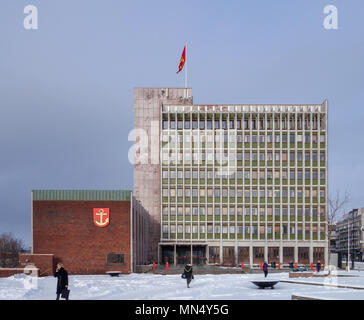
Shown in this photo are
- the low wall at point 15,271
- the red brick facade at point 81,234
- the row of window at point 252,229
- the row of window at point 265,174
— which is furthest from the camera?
the row of window at point 252,229

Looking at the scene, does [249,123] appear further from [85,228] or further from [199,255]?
[85,228]

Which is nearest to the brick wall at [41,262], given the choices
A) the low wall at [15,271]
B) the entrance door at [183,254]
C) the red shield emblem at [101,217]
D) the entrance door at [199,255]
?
the low wall at [15,271]

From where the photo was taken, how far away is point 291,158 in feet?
295

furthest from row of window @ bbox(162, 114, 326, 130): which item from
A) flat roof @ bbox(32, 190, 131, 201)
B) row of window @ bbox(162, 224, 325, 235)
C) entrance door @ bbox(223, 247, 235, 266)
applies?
flat roof @ bbox(32, 190, 131, 201)

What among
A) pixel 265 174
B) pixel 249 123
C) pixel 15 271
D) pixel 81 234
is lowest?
pixel 15 271

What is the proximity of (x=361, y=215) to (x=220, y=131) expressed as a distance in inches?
3857

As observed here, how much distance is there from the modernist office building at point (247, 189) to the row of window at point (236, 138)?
0.19 m

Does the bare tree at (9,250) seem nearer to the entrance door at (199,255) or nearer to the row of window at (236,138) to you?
the entrance door at (199,255)

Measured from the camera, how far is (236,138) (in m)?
90.2

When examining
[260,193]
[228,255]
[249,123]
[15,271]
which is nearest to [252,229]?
[228,255]

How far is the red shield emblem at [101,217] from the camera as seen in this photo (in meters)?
50.2

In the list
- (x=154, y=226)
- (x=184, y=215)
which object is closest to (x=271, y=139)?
(x=184, y=215)

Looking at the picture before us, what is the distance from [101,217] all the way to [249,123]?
47925mm

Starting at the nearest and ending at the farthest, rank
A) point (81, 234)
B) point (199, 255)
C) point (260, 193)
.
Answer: point (81, 234) → point (260, 193) → point (199, 255)
